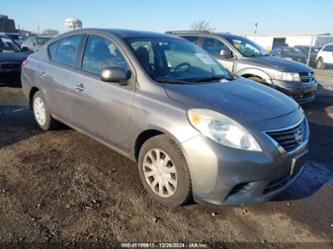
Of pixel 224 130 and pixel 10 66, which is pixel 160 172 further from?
pixel 10 66

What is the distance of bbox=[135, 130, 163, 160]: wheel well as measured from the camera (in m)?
3.39

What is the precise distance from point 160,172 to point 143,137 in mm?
425

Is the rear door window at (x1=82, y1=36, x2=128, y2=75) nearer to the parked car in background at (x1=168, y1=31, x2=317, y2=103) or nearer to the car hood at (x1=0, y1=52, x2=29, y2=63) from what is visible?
the parked car in background at (x1=168, y1=31, x2=317, y2=103)

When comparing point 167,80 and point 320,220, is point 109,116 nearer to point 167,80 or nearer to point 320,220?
point 167,80

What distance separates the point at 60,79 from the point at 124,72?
1.45m

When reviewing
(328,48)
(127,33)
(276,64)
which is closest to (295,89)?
(276,64)

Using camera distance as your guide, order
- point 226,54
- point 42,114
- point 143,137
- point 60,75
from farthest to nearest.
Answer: point 226,54 < point 42,114 < point 60,75 < point 143,137

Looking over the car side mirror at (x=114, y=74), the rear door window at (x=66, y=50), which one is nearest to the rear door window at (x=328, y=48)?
the rear door window at (x=66, y=50)

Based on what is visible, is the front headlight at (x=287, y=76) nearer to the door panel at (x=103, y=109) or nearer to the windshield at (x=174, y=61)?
the windshield at (x=174, y=61)

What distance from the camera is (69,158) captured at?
442 centimetres

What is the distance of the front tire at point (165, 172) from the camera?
10.1 feet

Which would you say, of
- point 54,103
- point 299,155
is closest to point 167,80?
point 299,155

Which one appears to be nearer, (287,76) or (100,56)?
(100,56)

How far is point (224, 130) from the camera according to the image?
9.61 ft
